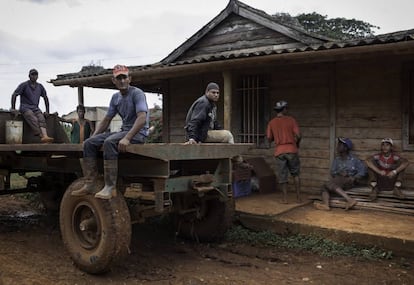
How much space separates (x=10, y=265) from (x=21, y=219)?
3.15m

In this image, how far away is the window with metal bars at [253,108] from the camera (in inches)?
372

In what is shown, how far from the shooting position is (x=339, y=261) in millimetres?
5266

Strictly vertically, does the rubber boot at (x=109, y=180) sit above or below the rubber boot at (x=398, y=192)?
above

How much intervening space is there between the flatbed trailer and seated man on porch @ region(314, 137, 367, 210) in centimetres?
237

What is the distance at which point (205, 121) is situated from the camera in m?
5.63

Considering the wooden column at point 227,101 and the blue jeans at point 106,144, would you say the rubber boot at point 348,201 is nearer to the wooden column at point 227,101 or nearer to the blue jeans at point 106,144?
the wooden column at point 227,101

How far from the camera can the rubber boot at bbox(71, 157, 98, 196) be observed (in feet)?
14.7

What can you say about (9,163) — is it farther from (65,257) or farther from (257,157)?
(257,157)

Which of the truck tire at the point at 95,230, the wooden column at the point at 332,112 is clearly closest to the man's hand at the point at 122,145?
the truck tire at the point at 95,230

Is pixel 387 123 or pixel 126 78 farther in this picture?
pixel 387 123

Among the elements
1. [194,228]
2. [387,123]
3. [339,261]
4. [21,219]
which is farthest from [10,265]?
[387,123]

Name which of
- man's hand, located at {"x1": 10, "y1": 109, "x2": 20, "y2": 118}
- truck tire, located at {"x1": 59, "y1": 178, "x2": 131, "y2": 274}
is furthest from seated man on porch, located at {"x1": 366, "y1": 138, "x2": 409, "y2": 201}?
man's hand, located at {"x1": 10, "y1": 109, "x2": 20, "y2": 118}

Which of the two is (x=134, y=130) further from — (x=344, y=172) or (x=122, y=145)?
(x=344, y=172)

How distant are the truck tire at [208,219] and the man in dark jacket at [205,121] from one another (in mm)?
785
